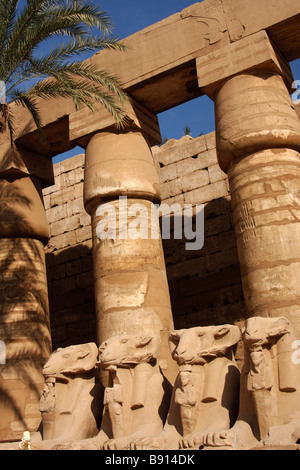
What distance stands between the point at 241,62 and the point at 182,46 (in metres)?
1.07

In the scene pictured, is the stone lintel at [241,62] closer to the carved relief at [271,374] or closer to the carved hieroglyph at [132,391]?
the carved hieroglyph at [132,391]

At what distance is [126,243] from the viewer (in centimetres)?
802

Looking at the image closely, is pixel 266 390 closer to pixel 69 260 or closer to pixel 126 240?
pixel 126 240

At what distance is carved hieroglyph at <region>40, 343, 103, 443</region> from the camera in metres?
6.16

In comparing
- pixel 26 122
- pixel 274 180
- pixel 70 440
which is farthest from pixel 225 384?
pixel 26 122

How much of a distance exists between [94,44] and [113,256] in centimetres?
306

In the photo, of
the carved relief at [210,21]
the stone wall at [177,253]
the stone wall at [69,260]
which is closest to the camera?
the carved relief at [210,21]

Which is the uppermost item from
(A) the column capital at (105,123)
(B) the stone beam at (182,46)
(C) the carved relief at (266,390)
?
(B) the stone beam at (182,46)

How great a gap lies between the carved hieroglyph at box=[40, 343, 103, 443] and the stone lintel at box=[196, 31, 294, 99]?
3897 millimetres

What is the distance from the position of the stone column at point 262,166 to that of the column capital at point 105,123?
132 cm

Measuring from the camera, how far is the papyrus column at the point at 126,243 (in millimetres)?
7688

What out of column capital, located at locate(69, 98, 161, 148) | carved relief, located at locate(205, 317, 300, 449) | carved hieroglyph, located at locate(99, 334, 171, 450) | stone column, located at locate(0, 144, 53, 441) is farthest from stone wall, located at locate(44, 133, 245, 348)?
carved relief, located at locate(205, 317, 300, 449)

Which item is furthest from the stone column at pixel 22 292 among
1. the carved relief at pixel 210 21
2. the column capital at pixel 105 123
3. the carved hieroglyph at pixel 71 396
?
the carved relief at pixel 210 21

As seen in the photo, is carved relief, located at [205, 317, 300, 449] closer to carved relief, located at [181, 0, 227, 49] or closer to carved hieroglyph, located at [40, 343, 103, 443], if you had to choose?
carved hieroglyph, located at [40, 343, 103, 443]
